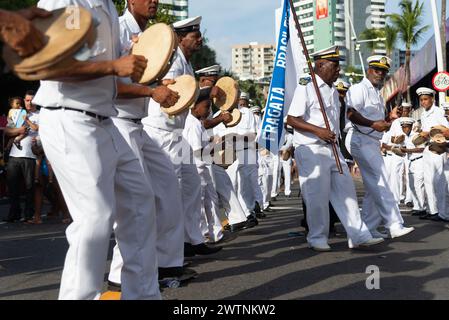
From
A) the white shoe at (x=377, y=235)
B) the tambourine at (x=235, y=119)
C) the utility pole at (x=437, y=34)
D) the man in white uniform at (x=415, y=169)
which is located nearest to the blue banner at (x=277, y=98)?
the tambourine at (x=235, y=119)

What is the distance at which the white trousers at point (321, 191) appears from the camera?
7938 millimetres

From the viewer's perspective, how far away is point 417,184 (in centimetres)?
1358

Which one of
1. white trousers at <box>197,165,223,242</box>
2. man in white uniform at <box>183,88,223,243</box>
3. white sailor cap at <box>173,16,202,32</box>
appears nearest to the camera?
white sailor cap at <box>173,16,202,32</box>

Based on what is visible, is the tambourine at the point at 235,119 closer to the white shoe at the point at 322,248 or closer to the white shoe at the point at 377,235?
the white shoe at the point at 377,235

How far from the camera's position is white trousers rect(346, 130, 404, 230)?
8594 millimetres

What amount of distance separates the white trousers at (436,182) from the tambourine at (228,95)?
15.0 feet

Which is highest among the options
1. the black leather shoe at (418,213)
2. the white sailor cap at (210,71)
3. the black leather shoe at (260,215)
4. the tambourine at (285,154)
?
the white sailor cap at (210,71)

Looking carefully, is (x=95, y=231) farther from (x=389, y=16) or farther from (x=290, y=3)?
(x=389, y=16)

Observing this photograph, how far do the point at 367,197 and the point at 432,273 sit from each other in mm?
3161

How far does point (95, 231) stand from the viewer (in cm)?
389

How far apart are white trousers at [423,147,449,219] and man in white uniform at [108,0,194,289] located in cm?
663

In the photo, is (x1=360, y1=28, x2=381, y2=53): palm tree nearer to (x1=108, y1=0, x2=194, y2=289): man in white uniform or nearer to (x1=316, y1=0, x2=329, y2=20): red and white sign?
(x1=108, y1=0, x2=194, y2=289): man in white uniform

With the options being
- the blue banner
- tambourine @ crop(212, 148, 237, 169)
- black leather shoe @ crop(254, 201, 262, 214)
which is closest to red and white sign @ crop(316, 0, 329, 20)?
black leather shoe @ crop(254, 201, 262, 214)
